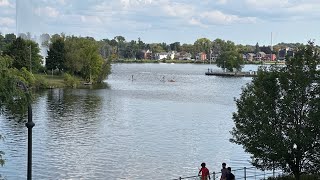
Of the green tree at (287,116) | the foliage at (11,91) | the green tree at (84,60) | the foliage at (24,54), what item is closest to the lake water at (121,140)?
the green tree at (287,116)

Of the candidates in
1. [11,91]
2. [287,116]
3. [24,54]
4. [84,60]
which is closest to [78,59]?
[84,60]

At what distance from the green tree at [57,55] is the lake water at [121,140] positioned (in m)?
46.1

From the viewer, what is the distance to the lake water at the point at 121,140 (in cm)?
3484

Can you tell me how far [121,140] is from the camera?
150 ft

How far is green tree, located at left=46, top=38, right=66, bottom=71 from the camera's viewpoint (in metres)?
123

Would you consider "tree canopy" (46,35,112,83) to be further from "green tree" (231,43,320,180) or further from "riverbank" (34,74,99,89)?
"green tree" (231,43,320,180)

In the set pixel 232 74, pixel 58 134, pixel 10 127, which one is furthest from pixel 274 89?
pixel 232 74

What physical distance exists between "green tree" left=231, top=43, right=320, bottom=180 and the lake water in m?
9.94

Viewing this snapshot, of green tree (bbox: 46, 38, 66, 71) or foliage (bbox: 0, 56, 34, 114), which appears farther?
green tree (bbox: 46, 38, 66, 71)

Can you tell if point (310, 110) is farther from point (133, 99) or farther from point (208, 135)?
point (133, 99)

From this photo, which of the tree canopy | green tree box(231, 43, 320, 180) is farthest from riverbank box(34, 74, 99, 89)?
green tree box(231, 43, 320, 180)

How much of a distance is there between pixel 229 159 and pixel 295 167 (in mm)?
14144

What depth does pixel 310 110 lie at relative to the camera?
23.7 meters

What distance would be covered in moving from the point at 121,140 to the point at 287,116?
2371cm
